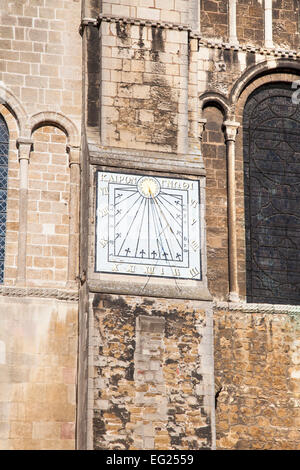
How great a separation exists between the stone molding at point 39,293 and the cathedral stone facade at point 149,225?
0.08 ft

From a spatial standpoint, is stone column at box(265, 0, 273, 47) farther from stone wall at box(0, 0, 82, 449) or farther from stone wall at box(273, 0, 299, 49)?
stone wall at box(0, 0, 82, 449)

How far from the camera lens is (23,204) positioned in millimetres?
22719

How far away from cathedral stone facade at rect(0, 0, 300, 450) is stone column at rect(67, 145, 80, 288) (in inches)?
1.0

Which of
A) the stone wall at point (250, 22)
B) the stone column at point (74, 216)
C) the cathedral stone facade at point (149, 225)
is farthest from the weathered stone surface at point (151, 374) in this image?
the stone wall at point (250, 22)

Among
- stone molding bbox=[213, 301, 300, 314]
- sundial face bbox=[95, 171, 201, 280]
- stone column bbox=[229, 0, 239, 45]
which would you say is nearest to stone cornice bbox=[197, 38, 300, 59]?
stone column bbox=[229, 0, 239, 45]

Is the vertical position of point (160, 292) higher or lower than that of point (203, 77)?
lower

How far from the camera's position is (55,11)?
2372 centimetres

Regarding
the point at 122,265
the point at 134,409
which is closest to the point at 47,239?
the point at 122,265

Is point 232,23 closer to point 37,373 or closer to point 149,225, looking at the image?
point 149,225

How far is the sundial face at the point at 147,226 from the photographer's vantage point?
→ 21.9 meters

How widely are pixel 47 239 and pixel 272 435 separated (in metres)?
4.35

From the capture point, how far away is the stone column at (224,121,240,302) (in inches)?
903
